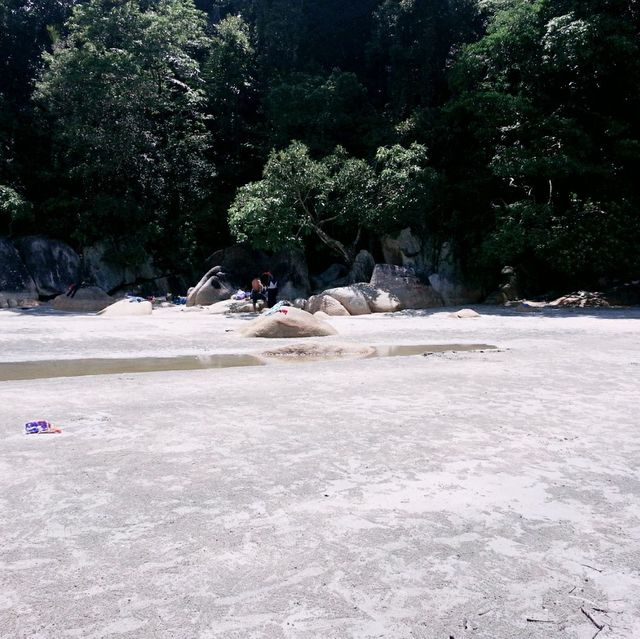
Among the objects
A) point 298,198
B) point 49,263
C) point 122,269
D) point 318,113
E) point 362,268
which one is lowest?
point 362,268

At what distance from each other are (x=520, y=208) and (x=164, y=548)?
19565 mm

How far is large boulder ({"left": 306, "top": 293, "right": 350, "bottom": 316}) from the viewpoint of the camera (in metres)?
19.2

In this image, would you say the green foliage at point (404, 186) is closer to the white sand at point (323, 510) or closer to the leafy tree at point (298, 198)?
the leafy tree at point (298, 198)

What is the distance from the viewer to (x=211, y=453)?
4.80 meters

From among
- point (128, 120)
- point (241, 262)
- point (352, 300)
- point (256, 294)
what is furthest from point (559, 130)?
point (128, 120)

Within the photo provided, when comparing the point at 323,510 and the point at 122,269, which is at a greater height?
the point at 122,269

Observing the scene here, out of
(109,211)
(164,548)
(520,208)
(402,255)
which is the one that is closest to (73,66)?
(109,211)

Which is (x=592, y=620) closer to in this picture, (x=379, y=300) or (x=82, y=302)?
(x=379, y=300)

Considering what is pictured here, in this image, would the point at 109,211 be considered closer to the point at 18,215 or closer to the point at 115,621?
the point at 18,215

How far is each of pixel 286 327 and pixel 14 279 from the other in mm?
15547

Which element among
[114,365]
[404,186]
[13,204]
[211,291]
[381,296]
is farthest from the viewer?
[13,204]

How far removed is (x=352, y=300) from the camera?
776 inches

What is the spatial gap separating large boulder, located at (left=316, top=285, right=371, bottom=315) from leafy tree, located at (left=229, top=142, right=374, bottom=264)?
10.0 feet

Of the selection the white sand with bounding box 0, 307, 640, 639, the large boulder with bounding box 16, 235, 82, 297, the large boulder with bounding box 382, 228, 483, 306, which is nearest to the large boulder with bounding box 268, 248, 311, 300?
the large boulder with bounding box 382, 228, 483, 306
